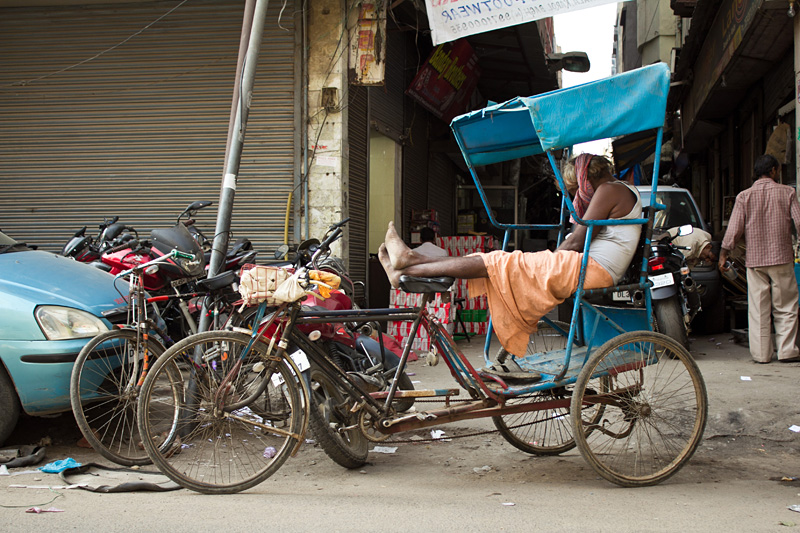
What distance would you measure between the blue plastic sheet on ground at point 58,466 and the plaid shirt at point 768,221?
6422mm

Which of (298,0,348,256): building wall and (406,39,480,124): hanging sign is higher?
(406,39,480,124): hanging sign

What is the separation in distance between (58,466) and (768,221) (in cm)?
663

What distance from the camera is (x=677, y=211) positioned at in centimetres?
939

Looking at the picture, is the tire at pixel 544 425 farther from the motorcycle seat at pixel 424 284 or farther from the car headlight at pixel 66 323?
the car headlight at pixel 66 323

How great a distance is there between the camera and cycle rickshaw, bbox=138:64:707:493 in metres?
3.48

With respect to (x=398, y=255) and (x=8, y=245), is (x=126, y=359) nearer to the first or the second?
(x=8, y=245)

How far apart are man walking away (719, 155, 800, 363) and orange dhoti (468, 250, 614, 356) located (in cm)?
412

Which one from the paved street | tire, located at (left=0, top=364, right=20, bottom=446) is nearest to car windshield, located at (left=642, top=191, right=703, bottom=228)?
the paved street

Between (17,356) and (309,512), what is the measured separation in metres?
2.12

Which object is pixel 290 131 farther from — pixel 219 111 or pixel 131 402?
pixel 131 402

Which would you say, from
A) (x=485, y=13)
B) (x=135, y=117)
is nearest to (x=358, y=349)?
(x=485, y=13)

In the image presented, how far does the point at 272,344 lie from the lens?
3.47 metres

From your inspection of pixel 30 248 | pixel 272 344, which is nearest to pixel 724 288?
pixel 272 344

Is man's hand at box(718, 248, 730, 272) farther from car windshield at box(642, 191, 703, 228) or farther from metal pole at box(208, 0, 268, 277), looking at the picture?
metal pole at box(208, 0, 268, 277)
